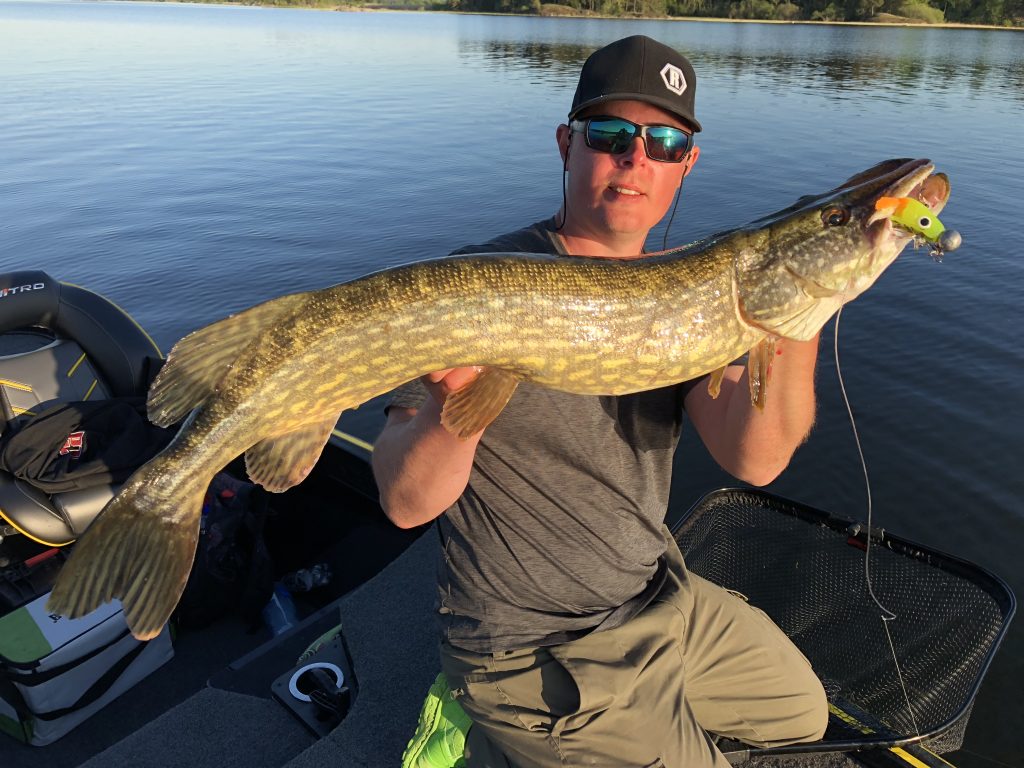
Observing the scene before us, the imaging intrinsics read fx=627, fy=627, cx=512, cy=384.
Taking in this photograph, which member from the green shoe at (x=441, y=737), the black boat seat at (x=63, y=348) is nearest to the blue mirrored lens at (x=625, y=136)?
the green shoe at (x=441, y=737)

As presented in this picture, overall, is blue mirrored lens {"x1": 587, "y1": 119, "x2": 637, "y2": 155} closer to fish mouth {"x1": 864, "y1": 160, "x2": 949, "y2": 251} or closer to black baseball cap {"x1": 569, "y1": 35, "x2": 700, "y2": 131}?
black baseball cap {"x1": 569, "y1": 35, "x2": 700, "y2": 131}

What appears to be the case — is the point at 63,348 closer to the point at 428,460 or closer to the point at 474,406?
the point at 428,460

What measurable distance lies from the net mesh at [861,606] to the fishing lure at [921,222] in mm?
1604

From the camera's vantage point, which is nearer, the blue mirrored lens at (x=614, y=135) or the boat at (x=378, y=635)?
the blue mirrored lens at (x=614, y=135)

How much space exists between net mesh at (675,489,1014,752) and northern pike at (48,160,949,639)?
1.45 meters

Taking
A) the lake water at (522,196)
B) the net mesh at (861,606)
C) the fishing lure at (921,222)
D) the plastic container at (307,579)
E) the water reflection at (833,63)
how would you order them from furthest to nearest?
the water reflection at (833,63)
the lake water at (522,196)
the plastic container at (307,579)
the net mesh at (861,606)
the fishing lure at (921,222)

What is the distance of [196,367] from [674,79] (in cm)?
188

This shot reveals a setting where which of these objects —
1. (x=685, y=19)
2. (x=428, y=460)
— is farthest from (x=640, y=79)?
Answer: (x=685, y=19)

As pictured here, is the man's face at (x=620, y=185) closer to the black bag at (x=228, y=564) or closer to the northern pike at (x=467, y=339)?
the northern pike at (x=467, y=339)

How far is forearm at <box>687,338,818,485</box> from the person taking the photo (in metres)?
1.94

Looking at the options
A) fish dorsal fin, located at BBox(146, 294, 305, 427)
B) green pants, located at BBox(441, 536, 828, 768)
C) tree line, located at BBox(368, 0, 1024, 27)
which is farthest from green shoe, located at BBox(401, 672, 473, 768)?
tree line, located at BBox(368, 0, 1024, 27)

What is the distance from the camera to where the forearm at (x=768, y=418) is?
6.37 feet

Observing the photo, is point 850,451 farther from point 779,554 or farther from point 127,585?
point 127,585

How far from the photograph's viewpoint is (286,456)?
1.93 metres
